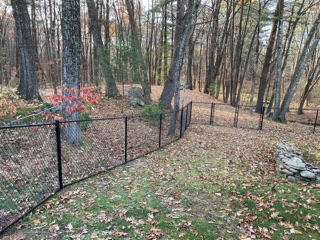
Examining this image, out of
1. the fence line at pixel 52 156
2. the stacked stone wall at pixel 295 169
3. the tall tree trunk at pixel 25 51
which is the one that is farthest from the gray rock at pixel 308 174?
the tall tree trunk at pixel 25 51

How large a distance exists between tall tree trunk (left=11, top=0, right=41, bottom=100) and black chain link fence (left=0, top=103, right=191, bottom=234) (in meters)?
2.74

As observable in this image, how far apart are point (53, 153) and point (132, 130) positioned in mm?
3444

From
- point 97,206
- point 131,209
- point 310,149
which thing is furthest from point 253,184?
point 310,149

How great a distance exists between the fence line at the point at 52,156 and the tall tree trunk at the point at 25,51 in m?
2.73

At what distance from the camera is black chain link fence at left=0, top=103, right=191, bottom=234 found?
11.8 ft

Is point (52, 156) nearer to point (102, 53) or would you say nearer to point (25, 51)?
point (25, 51)

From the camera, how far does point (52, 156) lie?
507 centimetres

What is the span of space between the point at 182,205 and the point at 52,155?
3307 millimetres

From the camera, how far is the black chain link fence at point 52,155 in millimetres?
3586

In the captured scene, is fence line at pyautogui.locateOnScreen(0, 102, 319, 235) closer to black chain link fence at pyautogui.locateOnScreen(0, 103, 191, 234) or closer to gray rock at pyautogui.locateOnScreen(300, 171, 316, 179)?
black chain link fence at pyautogui.locateOnScreen(0, 103, 191, 234)

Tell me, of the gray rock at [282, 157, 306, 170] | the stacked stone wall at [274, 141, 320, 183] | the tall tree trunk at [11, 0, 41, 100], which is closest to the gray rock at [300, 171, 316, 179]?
the stacked stone wall at [274, 141, 320, 183]

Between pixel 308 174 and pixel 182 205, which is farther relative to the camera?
pixel 308 174

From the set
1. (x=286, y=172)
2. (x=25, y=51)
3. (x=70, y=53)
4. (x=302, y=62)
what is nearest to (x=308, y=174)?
(x=286, y=172)

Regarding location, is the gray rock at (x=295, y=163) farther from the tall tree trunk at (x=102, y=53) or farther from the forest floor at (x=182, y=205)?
the tall tree trunk at (x=102, y=53)
